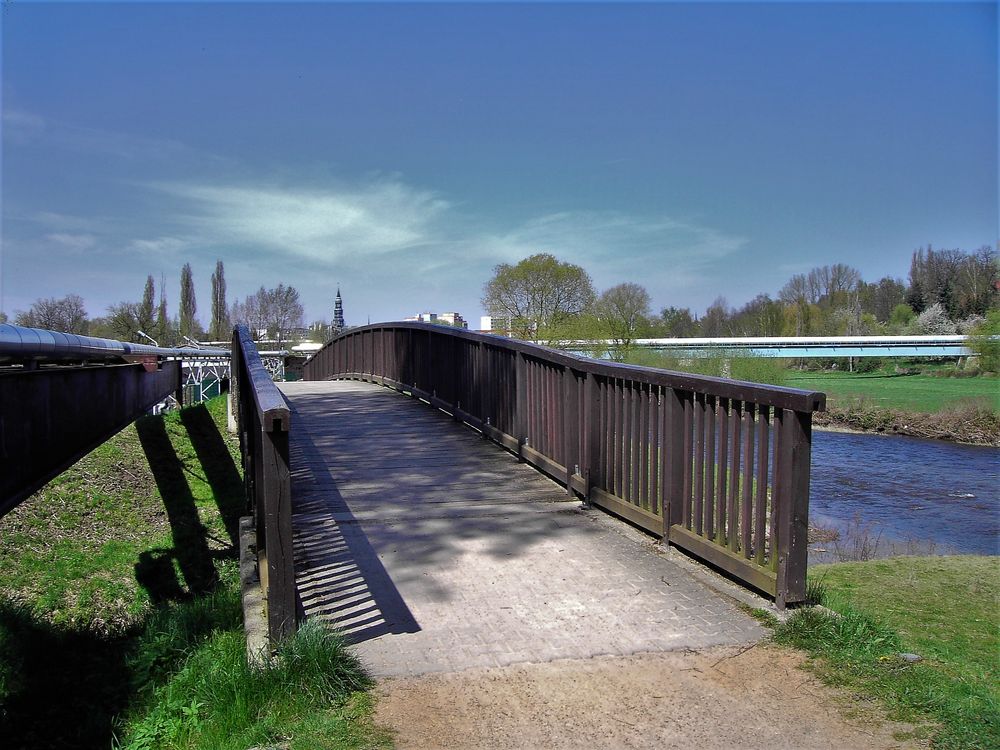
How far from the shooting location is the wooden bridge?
12.0 feet

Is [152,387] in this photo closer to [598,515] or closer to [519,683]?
[598,515]

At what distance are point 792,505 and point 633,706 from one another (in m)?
Answer: 1.31

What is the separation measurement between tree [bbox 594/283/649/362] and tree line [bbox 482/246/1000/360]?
60mm

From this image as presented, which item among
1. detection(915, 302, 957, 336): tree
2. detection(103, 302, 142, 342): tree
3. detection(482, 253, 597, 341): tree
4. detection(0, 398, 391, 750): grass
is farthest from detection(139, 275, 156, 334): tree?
detection(915, 302, 957, 336): tree

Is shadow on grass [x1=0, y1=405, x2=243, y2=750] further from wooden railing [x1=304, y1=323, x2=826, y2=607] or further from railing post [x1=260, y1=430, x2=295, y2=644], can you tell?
wooden railing [x1=304, y1=323, x2=826, y2=607]

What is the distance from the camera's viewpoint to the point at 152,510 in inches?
562

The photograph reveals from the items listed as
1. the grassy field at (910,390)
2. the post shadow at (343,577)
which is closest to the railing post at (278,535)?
the post shadow at (343,577)

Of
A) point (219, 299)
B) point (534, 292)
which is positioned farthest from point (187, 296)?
point (534, 292)

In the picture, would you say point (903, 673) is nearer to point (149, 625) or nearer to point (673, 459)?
point (673, 459)

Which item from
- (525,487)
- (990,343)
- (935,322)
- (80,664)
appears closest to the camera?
(525,487)

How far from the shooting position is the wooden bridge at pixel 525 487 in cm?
366

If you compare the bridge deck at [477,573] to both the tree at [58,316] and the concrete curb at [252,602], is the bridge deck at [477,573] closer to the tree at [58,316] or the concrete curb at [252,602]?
the concrete curb at [252,602]

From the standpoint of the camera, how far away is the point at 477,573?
4.44m

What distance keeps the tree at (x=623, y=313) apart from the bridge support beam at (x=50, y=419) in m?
35.4
